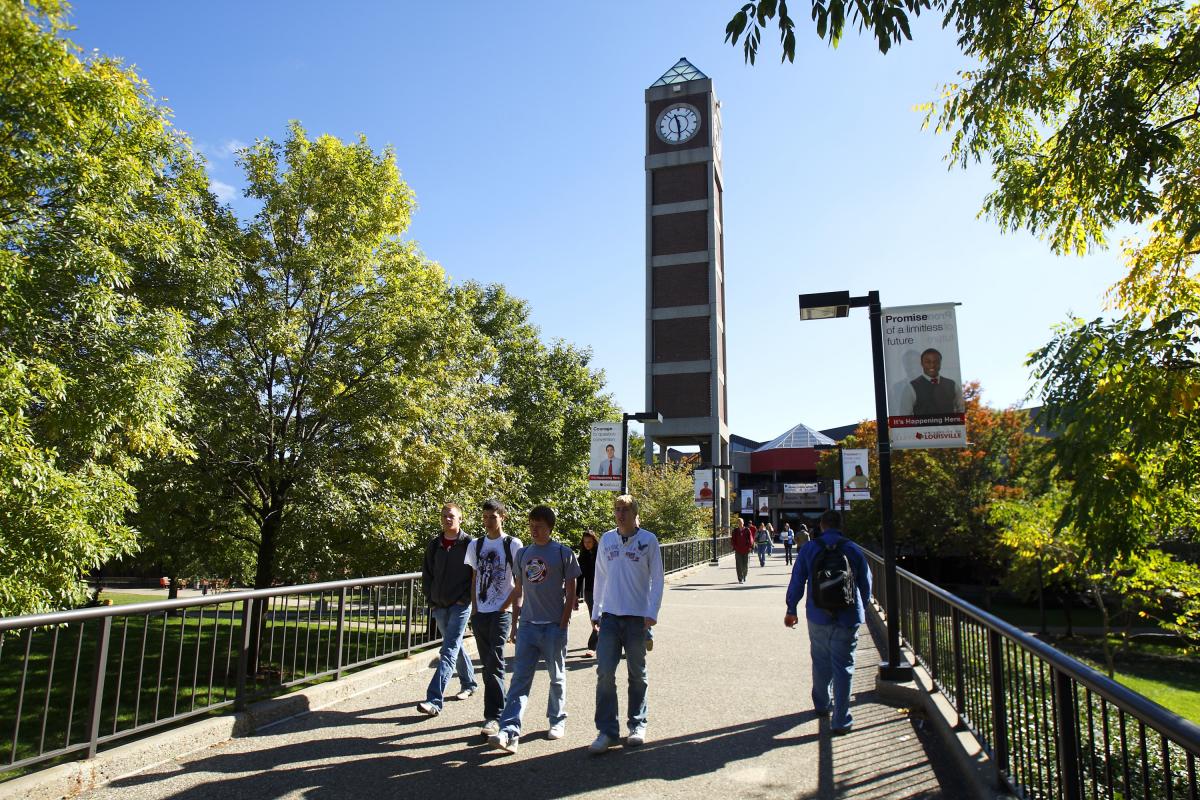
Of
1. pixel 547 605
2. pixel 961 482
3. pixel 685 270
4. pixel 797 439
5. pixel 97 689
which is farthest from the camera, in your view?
pixel 797 439

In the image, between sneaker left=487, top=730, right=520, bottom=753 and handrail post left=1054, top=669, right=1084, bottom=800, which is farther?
sneaker left=487, top=730, right=520, bottom=753

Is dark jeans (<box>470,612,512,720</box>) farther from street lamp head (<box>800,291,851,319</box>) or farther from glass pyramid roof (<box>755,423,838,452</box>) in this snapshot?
glass pyramid roof (<box>755,423,838,452</box>)

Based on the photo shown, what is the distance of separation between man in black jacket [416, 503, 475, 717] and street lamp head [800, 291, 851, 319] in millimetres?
4578

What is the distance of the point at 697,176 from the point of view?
57469mm

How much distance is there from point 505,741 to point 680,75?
61.3 metres

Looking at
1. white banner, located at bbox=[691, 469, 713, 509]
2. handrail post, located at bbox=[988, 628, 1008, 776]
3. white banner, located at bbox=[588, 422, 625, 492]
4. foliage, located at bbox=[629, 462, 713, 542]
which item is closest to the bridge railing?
handrail post, located at bbox=[988, 628, 1008, 776]

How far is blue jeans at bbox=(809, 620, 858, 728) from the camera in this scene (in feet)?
19.6

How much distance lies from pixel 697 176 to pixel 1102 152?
52.9 metres

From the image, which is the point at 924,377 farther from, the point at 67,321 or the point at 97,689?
the point at 67,321

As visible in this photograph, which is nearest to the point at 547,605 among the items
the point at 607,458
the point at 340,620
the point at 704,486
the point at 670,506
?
the point at 340,620

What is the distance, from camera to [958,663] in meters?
5.78

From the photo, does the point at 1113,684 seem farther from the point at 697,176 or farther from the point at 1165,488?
the point at 697,176

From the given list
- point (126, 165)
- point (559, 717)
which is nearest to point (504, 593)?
point (559, 717)

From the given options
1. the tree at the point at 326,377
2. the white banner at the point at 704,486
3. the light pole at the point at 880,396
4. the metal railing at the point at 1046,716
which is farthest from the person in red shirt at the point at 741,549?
the metal railing at the point at 1046,716
